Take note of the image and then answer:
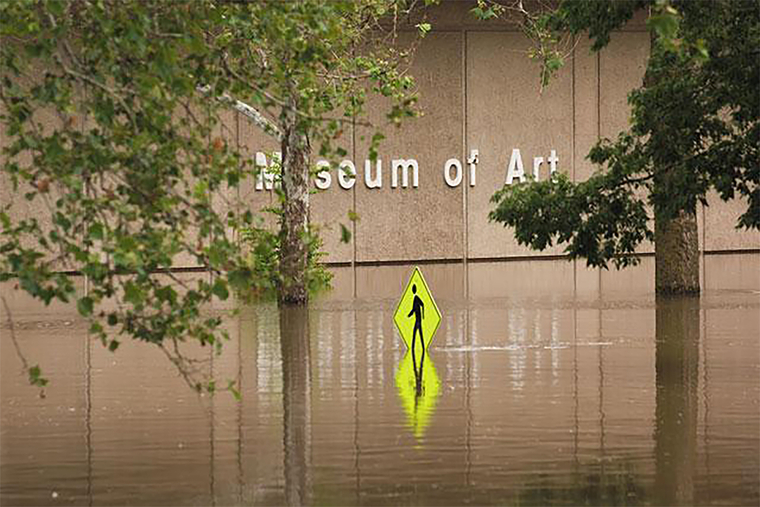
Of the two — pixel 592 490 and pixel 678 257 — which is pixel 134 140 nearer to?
pixel 592 490

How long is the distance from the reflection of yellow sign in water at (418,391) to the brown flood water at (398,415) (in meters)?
0.04

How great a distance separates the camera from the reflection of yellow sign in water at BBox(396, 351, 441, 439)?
613 inches

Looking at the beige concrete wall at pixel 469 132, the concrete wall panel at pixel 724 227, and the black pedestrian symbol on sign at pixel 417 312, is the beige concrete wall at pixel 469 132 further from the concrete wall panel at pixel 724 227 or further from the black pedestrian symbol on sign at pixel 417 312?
the black pedestrian symbol on sign at pixel 417 312

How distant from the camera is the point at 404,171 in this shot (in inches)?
1559

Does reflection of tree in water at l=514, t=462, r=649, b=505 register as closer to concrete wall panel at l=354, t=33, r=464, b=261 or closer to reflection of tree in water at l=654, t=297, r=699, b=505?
reflection of tree in water at l=654, t=297, r=699, b=505

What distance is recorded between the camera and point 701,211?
42.9 m

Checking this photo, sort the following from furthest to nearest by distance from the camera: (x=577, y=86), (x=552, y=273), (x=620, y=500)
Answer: (x=577, y=86), (x=552, y=273), (x=620, y=500)

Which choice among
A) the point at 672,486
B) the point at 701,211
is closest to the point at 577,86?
the point at 701,211

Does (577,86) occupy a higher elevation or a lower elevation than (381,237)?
higher

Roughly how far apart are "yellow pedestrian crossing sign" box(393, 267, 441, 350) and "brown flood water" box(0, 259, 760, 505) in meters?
0.51

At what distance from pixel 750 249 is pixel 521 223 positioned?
24787 millimetres

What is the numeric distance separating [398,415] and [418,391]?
1601mm

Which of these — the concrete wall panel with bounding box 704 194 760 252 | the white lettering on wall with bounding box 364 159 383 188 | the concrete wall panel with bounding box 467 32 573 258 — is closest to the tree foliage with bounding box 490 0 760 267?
the white lettering on wall with bounding box 364 159 383 188

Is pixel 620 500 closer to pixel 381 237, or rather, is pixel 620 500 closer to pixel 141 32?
pixel 141 32
